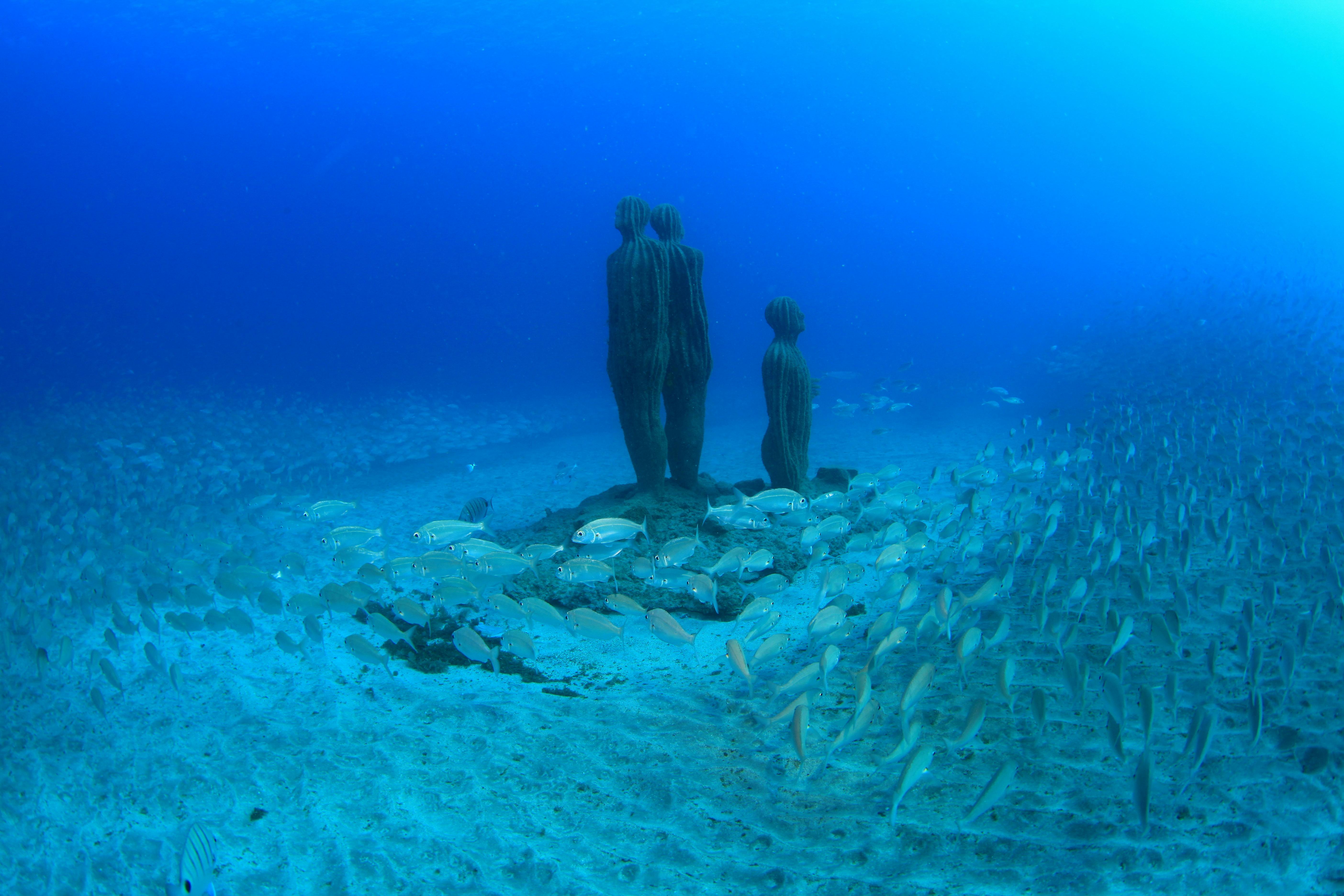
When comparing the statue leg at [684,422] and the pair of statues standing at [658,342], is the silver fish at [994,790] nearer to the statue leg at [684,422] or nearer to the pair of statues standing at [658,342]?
the pair of statues standing at [658,342]

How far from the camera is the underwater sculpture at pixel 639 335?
7766mm

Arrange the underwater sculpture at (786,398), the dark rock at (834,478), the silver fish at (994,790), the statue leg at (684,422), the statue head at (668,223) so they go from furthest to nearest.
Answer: the dark rock at (834,478)
the statue leg at (684,422)
the underwater sculpture at (786,398)
the statue head at (668,223)
the silver fish at (994,790)

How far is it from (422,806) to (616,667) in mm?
1975

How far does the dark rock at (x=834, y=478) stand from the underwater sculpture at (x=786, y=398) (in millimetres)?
1154

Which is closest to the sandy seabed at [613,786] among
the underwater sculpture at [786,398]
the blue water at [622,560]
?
the blue water at [622,560]

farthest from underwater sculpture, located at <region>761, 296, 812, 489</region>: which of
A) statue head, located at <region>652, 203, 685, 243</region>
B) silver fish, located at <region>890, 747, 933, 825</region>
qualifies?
silver fish, located at <region>890, 747, 933, 825</region>

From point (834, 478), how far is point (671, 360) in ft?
11.8

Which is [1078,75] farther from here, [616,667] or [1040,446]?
[616,667]

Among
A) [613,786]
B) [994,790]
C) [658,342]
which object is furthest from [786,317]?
[994,790]

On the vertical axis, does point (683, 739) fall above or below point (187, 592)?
below

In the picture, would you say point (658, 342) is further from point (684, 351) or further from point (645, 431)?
point (645, 431)

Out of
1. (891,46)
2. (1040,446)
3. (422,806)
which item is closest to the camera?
(422,806)

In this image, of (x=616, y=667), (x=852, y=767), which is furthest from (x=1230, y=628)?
(x=616, y=667)

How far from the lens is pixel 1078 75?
98.1 meters
